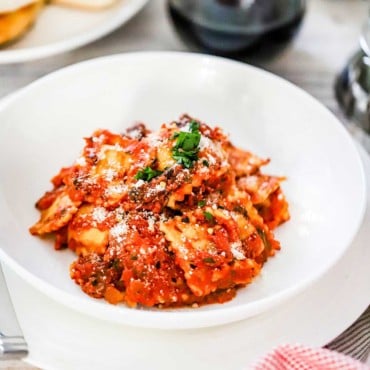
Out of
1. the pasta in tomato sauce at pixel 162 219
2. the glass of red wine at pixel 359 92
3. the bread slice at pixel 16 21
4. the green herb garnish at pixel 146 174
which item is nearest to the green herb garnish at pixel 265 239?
the pasta in tomato sauce at pixel 162 219

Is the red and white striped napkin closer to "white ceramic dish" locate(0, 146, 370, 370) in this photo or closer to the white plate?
"white ceramic dish" locate(0, 146, 370, 370)

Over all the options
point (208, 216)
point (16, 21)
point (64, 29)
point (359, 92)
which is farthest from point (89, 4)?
point (208, 216)

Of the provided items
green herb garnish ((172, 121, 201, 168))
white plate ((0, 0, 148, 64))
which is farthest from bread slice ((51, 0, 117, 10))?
green herb garnish ((172, 121, 201, 168))

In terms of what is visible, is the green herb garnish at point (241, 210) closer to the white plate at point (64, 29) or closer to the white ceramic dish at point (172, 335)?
the white ceramic dish at point (172, 335)

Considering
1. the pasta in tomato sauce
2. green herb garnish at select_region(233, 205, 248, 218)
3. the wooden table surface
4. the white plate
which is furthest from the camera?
A: the wooden table surface

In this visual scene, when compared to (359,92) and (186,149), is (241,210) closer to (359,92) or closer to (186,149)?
(186,149)

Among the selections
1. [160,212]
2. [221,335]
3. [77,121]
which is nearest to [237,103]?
[77,121]
